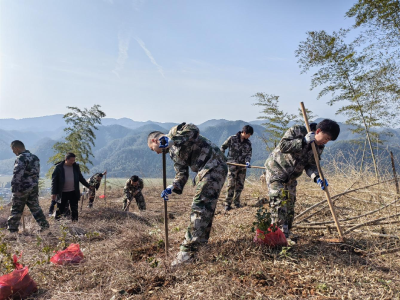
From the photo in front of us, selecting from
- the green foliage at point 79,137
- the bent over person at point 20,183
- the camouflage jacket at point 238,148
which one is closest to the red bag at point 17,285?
the bent over person at point 20,183

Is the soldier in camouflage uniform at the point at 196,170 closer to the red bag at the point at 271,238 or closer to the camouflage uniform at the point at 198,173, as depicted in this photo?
the camouflage uniform at the point at 198,173

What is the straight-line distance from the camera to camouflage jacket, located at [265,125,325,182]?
348 cm

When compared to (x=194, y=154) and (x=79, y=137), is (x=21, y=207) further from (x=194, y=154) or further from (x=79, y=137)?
(x=79, y=137)

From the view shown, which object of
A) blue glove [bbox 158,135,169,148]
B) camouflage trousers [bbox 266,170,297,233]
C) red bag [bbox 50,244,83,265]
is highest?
blue glove [bbox 158,135,169,148]

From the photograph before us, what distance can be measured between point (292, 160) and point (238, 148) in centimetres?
293

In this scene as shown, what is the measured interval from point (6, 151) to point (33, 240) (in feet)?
746

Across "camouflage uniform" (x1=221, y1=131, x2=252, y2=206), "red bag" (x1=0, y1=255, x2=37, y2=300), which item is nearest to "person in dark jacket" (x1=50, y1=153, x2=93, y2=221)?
"red bag" (x1=0, y1=255, x2=37, y2=300)

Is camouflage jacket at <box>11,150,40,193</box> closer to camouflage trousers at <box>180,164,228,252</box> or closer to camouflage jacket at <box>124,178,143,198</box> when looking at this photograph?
camouflage jacket at <box>124,178,143,198</box>

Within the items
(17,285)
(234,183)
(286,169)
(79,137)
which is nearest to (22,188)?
(17,285)

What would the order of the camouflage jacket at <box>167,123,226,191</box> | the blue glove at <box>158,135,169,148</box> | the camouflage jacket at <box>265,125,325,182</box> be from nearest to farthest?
the blue glove at <box>158,135,169,148</box> < the camouflage jacket at <box>167,123,226,191</box> < the camouflage jacket at <box>265,125,325,182</box>

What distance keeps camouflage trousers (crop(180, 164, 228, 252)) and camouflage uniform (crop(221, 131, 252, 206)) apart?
124 inches

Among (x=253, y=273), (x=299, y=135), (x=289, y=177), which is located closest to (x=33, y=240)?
(x=253, y=273)

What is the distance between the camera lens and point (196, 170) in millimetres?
3422

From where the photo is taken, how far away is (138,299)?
241 cm
